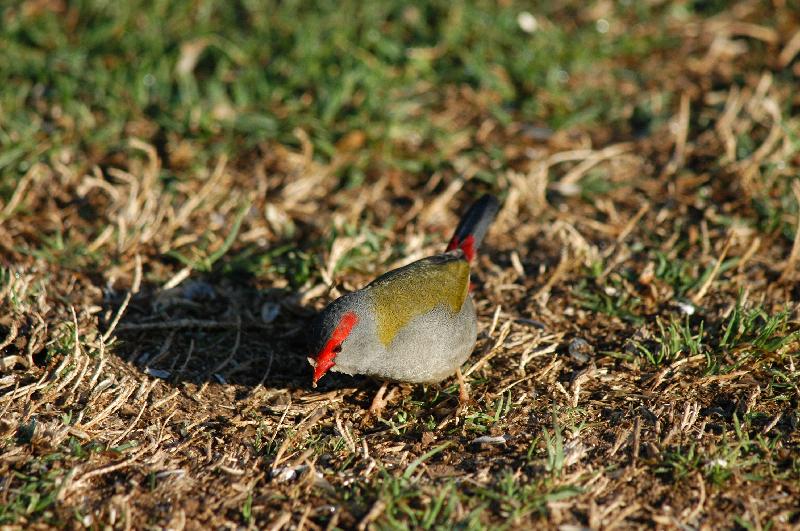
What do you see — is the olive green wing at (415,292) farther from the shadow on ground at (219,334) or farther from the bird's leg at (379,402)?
the shadow on ground at (219,334)

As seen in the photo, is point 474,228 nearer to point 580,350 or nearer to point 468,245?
point 468,245

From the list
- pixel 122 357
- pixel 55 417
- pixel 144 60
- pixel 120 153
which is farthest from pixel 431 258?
pixel 144 60

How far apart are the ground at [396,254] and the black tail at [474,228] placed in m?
0.40

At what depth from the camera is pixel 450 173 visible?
21.8 ft

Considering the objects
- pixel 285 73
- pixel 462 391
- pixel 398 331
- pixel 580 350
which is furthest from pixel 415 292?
pixel 285 73

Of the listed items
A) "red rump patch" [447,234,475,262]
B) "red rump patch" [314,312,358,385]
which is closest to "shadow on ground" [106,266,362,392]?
"red rump patch" [314,312,358,385]

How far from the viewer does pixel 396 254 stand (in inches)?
229

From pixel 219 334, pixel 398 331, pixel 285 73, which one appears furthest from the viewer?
pixel 285 73

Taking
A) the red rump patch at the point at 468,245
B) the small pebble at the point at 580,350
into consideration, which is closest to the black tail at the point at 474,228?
the red rump patch at the point at 468,245

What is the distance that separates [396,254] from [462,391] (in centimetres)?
144

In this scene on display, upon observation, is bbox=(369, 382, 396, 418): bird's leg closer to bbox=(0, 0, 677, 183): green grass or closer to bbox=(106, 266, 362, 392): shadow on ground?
bbox=(106, 266, 362, 392): shadow on ground

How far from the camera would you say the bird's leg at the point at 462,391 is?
4.62 m

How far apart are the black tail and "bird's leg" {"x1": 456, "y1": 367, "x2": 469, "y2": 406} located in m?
0.85

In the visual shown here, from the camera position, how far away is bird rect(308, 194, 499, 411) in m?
4.41
